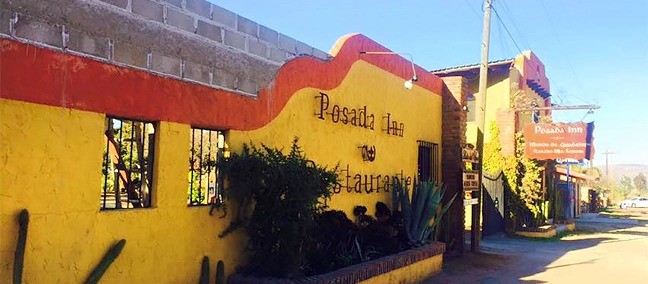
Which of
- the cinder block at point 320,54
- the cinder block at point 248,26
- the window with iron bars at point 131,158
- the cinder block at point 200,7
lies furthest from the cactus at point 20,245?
the cinder block at point 320,54

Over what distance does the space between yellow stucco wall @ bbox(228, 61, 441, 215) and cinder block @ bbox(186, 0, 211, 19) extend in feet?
4.37

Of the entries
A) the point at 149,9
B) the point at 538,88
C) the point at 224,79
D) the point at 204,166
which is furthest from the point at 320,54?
the point at 538,88

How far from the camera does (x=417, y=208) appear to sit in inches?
387

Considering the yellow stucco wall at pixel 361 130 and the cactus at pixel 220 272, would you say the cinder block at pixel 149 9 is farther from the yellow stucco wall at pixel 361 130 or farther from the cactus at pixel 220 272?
the cactus at pixel 220 272

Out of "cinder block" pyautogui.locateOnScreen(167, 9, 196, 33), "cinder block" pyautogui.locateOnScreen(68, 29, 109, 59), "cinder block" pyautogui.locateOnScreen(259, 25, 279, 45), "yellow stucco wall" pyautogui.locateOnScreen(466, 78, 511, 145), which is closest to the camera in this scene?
"cinder block" pyautogui.locateOnScreen(68, 29, 109, 59)

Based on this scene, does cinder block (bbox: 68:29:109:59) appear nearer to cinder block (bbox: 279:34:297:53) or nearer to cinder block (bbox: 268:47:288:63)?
cinder block (bbox: 268:47:288:63)

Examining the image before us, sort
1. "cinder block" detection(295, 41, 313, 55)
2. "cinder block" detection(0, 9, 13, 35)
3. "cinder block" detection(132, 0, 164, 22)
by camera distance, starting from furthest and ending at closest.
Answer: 1. "cinder block" detection(295, 41, 313, 55)
2. "cinder block" detection(132, 0, 164, 22)
3. "cinder block" detection(0, 9, 13, 35)

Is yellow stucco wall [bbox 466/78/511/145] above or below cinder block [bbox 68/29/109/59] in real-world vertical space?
above

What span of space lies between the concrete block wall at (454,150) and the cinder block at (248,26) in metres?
6.50

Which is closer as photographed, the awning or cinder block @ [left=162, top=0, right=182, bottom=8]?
cinder block @ [left=162, top=0, right=182, bottom=8]

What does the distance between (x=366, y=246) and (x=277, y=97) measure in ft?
8.96

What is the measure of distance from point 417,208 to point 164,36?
19.1ft

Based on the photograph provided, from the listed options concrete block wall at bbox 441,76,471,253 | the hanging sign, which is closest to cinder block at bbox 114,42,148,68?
concrete block wall at bbox 441,76,471,253

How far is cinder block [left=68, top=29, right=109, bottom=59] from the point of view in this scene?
4.53 metres
